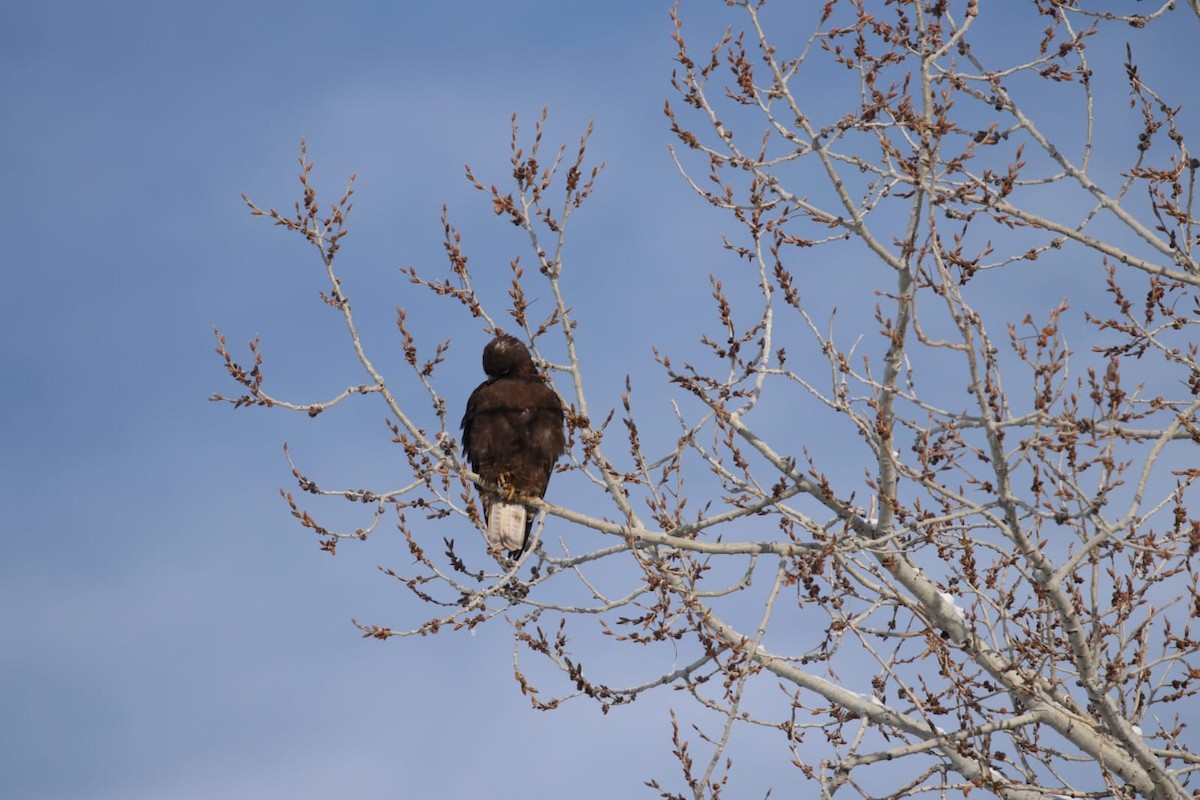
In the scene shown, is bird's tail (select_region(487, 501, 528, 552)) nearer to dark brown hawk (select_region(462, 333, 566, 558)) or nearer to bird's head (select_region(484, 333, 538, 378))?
dark brown hawk (select_region(462, 333, 566, 558))

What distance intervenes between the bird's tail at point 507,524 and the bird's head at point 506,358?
89 centimetres

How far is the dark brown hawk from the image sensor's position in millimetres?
7934

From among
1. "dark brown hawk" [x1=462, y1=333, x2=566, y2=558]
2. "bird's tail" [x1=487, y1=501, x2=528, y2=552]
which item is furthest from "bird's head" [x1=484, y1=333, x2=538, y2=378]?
"bird's tail" [x1=487, y1=501, x2=528, y2=552]

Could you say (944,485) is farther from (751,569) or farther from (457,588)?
(457,588)

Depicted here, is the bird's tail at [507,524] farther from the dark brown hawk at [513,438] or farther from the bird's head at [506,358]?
the bird's head at [506,358]

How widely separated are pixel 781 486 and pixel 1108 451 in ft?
5.20

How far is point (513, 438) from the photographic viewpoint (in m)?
7.94

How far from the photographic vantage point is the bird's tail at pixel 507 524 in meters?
7.99

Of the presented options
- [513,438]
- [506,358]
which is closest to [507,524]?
[513,438]

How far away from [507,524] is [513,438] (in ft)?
1.93

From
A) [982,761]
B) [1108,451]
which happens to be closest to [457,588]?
[982,761]

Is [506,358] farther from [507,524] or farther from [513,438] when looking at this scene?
[507,524]

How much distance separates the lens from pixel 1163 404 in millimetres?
6328

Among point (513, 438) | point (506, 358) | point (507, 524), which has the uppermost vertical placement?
point (506, 358)
